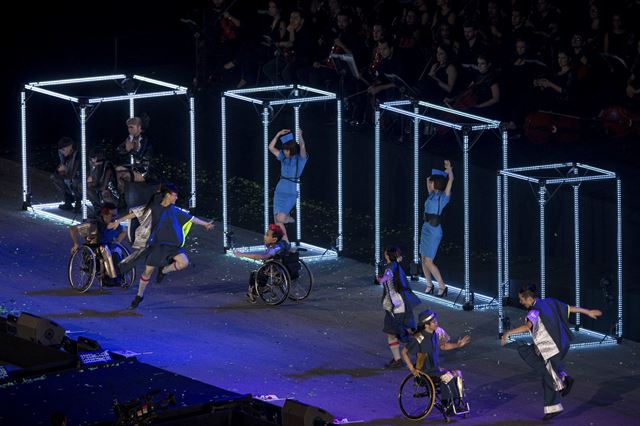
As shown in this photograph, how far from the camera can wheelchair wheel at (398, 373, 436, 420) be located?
16266 mm

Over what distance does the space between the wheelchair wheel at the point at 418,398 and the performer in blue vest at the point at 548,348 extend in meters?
0.86

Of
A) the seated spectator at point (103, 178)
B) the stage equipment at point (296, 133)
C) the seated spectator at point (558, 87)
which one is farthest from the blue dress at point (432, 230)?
the seated spectator at point (103, 178)

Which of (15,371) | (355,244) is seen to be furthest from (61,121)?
(15,371)

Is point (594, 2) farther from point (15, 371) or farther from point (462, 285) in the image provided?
point (15, 371)

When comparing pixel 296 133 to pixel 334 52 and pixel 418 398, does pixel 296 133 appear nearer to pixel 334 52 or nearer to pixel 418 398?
pixel 334 52

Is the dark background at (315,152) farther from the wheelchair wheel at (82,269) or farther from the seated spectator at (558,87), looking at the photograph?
the wheelchair wheel at (82,269)

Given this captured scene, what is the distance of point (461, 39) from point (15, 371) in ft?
32.3

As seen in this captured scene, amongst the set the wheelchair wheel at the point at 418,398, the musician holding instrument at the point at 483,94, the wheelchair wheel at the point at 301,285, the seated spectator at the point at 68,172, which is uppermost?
the musician holding instrument at the point at 483,94

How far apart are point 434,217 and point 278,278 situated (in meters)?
2.01

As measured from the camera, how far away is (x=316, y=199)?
25.3 metres

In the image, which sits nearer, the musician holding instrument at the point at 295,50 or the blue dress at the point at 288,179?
the blue dress at the point at 288,179

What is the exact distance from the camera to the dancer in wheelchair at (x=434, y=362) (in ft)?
53.6

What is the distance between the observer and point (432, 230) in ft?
67.3

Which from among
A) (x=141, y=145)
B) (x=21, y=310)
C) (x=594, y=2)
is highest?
(x=594, y=2)
